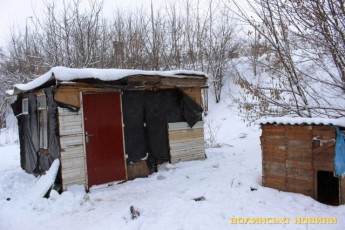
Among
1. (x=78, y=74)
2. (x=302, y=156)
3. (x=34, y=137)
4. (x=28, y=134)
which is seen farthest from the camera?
(x=28, y=134)

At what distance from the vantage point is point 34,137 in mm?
8008

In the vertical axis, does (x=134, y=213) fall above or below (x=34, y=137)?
below

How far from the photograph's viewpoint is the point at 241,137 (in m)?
13.4

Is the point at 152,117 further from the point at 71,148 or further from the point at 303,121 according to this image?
the point at 303,121

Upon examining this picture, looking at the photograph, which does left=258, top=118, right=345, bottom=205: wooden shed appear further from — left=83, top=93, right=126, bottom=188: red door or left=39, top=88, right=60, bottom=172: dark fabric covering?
left=39, top=88, right=60, bottom=172: dark fabric covering

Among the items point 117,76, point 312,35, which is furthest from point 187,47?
point 312,35

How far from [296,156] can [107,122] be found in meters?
4.15

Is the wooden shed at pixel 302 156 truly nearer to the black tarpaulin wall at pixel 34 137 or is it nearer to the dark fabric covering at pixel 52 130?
the dark fabric covering at pixel 52 130

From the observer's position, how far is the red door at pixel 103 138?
276 inches

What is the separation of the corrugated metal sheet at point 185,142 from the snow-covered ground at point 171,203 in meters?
0.34

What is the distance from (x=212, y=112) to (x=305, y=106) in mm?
11739

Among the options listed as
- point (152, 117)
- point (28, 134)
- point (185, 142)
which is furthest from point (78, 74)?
point (185, 142)

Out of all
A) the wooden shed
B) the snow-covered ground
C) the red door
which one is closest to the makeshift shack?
the red door

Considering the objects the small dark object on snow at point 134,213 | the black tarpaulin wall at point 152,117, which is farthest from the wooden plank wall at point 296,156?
the black tarpaulin wall at point 152,117
